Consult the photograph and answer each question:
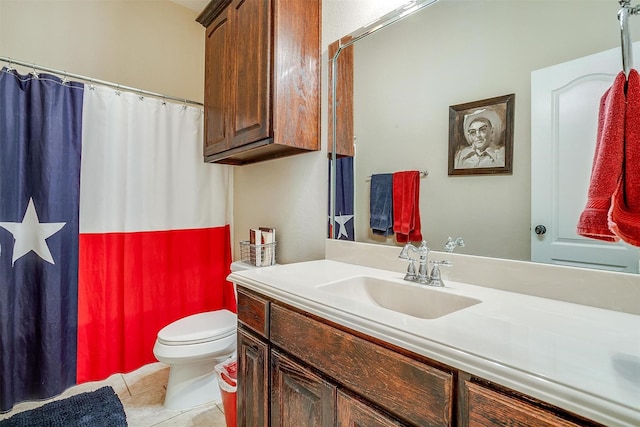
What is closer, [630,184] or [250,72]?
[630,184]

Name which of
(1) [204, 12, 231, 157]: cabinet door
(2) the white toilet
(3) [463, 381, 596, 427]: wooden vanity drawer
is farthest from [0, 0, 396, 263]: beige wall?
(3) [463, 381, 596, 427]: wooden vanity drawer

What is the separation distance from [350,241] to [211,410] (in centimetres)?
121

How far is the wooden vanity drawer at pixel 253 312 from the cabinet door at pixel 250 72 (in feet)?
2.26

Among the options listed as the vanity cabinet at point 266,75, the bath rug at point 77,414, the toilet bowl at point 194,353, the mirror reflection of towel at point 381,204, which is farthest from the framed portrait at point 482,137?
the bath rug at point 77,414

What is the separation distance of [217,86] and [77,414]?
1.86m

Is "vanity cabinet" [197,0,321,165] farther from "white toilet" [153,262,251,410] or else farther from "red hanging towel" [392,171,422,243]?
"white toilet" [153,262,251,410]

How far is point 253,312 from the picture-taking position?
1.01 m

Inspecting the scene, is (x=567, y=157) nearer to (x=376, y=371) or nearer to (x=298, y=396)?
(x=376, y=371)

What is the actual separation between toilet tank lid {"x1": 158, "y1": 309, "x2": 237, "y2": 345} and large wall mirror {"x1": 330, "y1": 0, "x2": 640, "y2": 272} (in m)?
0.90

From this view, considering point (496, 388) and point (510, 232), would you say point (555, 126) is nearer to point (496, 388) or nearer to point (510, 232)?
point (510, 232)

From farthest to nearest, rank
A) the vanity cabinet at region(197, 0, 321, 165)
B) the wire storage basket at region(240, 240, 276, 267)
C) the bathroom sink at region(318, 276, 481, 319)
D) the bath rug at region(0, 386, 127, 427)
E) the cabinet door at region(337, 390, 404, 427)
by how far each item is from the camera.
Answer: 1. the wire storage basket at region(240, 240, 276, 267)
2. the bath rug at region(0, 386, 127, 427)
3. the vanity cabinet at region(197, 0, 321, 165)
4. the bathroom sink at region(318, 276, 481, 319)
5. the cabinet door at region(337, 390, 404, 427)

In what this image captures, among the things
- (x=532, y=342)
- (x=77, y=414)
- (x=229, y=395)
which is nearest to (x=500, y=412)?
(x=532, y=342)

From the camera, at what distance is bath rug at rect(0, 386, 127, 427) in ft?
4.66

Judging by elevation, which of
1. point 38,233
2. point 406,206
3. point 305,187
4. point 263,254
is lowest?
point 263,254
